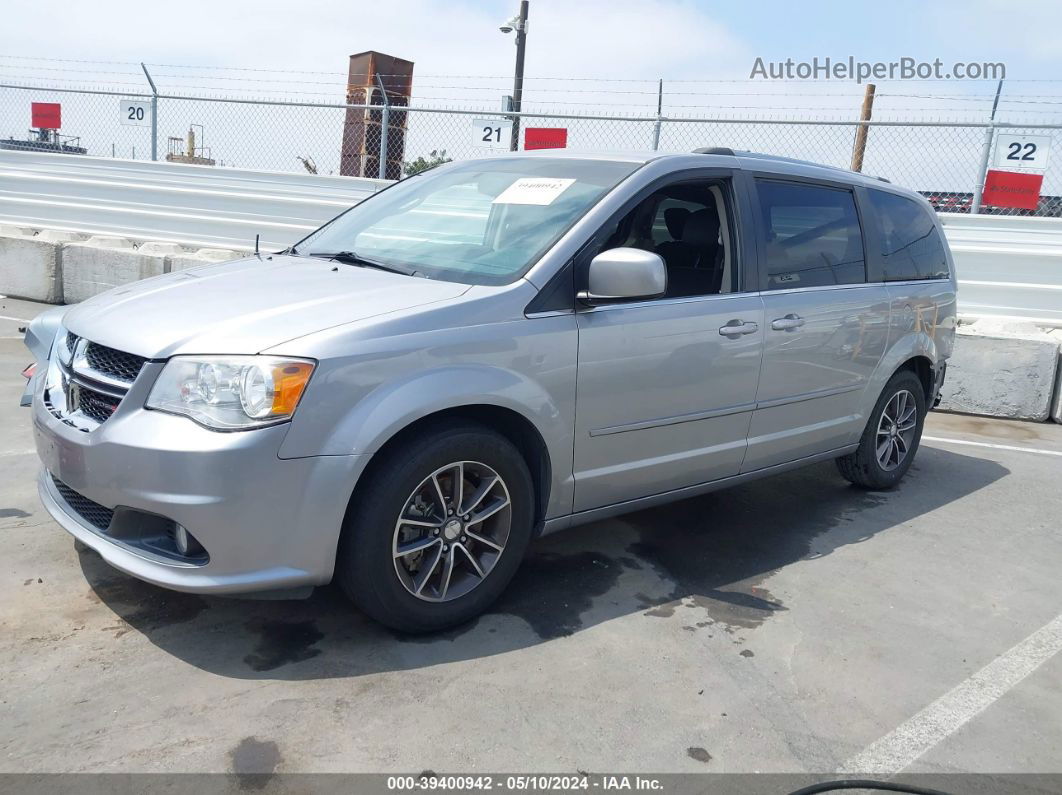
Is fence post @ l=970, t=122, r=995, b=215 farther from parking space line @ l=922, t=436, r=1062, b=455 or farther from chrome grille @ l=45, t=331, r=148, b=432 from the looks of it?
chrome grille @ l=45, t=331, r=148, b=432

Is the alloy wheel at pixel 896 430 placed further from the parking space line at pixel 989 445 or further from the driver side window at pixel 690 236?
the driver side window at pixel 690 236

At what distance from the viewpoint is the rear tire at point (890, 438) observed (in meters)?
5.42

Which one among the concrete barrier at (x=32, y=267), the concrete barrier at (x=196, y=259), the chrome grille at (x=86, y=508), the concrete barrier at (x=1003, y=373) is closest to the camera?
the chrome grille at (x=86, y=508)

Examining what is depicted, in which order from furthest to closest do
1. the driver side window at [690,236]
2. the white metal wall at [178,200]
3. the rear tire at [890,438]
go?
the white metal wall at [178,200] < the rear tire at [890,438] < the driver side window at [690,236]

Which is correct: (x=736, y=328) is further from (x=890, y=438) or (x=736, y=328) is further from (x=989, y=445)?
(x=989, y=445)

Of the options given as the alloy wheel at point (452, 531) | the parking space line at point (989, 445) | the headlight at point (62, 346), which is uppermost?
the headlight at point (62, 346)

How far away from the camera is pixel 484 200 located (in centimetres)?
420

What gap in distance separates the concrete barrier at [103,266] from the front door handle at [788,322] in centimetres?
691

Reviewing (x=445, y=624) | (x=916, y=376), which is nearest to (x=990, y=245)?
(x=916, y=376)

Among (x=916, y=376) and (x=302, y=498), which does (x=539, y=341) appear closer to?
(x=302, y=498)

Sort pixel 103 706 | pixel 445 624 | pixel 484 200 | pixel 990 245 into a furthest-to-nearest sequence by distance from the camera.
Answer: pixel 990 245 < pixel 484 200 < pixel 445 624 < pixel 103 706

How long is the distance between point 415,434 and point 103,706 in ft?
4.16

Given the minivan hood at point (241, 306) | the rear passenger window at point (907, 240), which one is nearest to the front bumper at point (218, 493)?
the minivan hood at point (241, 306)

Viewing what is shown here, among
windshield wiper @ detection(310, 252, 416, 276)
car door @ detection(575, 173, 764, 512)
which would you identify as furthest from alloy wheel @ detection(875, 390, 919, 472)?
windshield wiper @ detection(310, 252, 416, 276)
